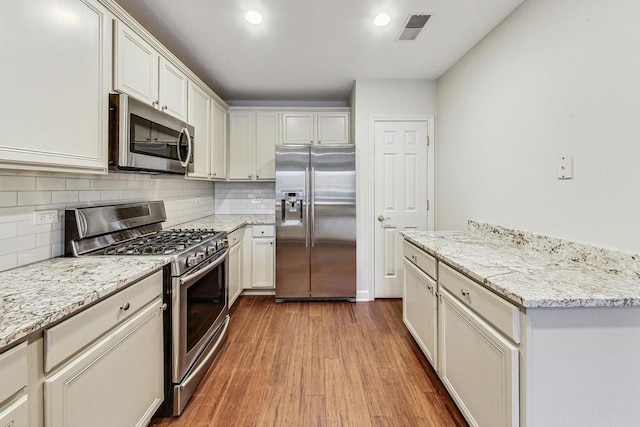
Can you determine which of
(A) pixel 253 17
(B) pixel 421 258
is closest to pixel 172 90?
(A) pixel 253 17

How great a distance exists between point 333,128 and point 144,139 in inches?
95.6

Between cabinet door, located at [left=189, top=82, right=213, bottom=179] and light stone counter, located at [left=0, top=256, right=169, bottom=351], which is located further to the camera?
cabinet door, located at [left=189, top=82, right=213, bottom=179]

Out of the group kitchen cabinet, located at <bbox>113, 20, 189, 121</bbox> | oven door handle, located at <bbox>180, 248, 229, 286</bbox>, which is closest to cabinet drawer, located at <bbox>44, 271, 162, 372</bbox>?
oven door handle, located at <bbox>180, 248, 229, 286</bbox>

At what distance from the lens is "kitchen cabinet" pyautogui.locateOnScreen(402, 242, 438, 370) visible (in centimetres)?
188

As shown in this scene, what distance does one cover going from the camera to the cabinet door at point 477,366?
44.1 inches

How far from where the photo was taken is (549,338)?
1.06 metres

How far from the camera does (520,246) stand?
1926mm

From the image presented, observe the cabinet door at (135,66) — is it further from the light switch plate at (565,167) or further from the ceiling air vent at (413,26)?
the light switch plate at (565,167)

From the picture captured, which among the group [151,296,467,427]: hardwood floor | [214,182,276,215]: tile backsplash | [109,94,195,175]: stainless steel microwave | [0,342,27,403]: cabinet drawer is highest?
[109,94,195,175]: stainless steel microwave

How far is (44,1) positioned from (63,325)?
1.34 meters

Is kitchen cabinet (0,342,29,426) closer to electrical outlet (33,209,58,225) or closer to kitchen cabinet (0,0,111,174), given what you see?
kitchen cabinet (0,0,111,174)

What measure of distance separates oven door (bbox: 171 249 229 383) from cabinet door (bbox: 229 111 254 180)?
170 centimetres

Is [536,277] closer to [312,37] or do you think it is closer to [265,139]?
[312,37]

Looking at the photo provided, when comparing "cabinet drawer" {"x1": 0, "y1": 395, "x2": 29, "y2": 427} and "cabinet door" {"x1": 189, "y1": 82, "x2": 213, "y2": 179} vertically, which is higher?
"cabinet door" {"x1": 189, "y1": 82, "x2": 213, "y2": 179}
